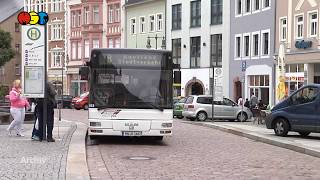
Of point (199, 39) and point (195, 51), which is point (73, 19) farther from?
point (199, 39)

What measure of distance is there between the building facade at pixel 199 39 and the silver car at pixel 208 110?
45.2 feet

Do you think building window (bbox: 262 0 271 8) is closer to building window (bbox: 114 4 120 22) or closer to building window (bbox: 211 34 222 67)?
building window (bbox: 211 34 222 67)

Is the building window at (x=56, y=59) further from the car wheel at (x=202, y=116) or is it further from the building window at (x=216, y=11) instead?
the car wheel at (x=202, y=116)

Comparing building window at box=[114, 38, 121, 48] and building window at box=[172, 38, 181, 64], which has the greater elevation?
building window at box=[114, 38, 121, 48]

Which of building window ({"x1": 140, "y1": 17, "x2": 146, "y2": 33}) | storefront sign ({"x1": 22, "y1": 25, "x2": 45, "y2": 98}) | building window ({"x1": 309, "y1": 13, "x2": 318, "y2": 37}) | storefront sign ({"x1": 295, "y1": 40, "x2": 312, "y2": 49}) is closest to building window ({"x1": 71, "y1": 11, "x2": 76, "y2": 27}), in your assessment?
building window ({"x1": 140, "y1": 17, "x2": 146, "y2": 33})

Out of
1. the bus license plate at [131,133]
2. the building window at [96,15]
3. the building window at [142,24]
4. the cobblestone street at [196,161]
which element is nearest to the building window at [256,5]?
the building window at [142,24]

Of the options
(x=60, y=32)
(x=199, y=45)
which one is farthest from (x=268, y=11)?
(x=60, y=32)

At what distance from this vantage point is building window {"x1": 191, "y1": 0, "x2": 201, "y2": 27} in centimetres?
5619

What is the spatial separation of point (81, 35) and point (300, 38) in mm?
41259

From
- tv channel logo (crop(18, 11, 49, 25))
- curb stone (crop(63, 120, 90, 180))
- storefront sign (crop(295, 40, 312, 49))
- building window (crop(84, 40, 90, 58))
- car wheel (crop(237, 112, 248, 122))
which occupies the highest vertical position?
building window (crop(84, 40, 90, 58))

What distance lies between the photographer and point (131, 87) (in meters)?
18.2

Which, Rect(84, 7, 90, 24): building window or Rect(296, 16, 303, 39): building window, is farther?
Rect(84, 7, 90, 24): building window

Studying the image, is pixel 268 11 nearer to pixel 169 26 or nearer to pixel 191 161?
pixel 169 26

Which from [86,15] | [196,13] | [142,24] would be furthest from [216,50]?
[86,15]
